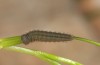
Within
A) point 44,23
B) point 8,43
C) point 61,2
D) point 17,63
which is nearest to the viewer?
point 8,43

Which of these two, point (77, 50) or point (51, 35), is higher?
point (51, 35)

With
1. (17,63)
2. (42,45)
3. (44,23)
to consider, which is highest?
(44,23)

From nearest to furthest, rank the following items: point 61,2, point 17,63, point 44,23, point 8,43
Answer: point 8,43
point 17,63
point 44,23
point 61,2

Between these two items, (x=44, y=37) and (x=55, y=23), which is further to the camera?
(x=55, y=23)

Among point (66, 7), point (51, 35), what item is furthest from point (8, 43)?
point (66, 7)

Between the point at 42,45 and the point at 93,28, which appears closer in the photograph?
the point at 42,45

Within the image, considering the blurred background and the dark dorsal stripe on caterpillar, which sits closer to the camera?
the dark dorsal stripe on caterpillar

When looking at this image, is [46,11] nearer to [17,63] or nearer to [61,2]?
[61,2]

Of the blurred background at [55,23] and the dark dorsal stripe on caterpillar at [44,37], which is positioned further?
the blurred background at [55,23]
